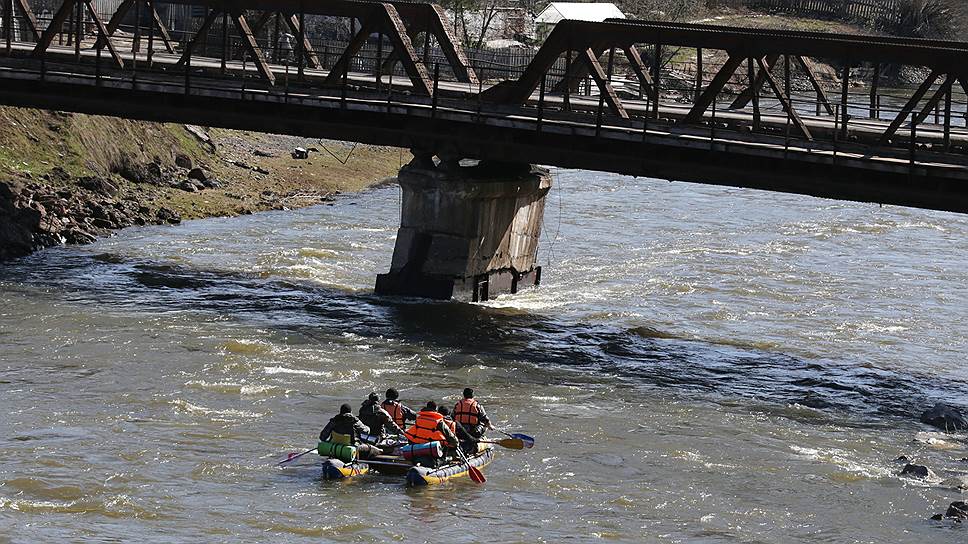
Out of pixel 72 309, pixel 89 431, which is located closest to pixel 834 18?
pixel 72 309

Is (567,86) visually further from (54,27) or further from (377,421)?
(377,421)

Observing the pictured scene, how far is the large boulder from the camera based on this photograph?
98.4 feet

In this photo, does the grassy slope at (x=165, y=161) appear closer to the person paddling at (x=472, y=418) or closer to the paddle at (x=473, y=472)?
the person paddling at (x=472, y=418)

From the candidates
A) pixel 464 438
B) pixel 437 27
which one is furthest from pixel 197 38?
pixel 464 438

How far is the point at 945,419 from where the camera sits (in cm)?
3014

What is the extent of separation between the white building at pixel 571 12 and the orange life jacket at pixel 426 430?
71151 mm

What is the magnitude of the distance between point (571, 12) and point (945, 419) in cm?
7175

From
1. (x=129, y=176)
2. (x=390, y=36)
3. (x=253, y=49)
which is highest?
(x=390, y=36)

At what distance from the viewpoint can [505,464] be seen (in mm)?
26594

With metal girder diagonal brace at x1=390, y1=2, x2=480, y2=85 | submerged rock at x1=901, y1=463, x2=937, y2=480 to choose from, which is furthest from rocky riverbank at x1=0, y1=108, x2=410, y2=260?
submerged rock at x1=901, y1=463, x2=937, y2=480

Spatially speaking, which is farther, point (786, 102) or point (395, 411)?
point (786, 102)

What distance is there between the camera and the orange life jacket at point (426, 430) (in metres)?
25.7

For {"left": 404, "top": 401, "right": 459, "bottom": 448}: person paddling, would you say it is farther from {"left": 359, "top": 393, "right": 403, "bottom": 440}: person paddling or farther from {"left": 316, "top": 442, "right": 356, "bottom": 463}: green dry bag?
{"left": 316, "top": 442, "right": 356, "bottom": 463}: green dry bag

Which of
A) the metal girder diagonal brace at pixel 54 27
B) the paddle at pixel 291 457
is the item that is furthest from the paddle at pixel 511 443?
the metal girder diagonal brace at pixel 54 27
